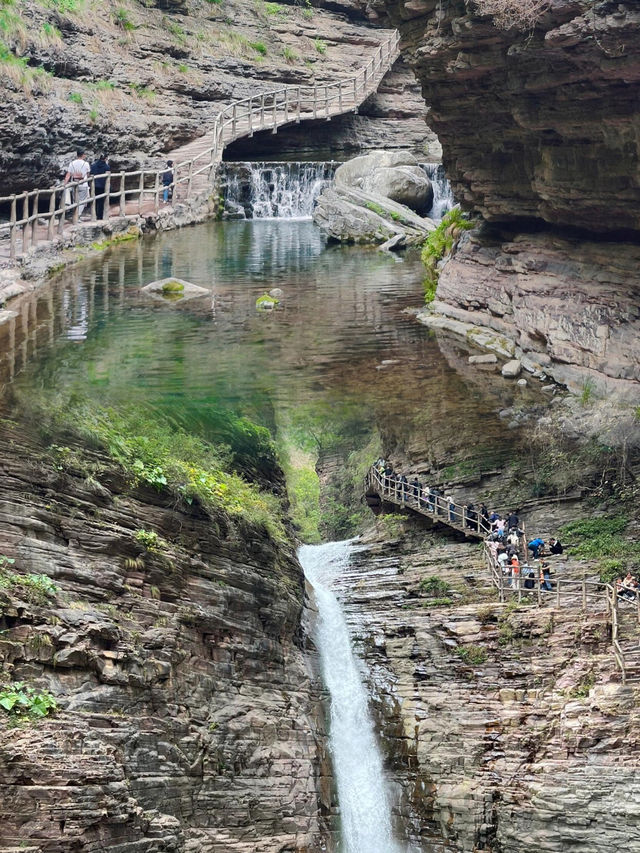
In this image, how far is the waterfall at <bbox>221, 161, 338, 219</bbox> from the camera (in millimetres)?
52281

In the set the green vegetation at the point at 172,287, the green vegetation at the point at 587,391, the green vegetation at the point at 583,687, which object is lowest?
the green vegetation at the point at 583,687

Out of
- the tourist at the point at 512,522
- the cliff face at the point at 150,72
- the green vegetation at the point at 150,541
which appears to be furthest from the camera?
the cliff face at the point at 150,72

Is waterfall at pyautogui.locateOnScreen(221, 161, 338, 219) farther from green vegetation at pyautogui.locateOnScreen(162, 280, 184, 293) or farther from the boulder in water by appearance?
green vegetation at pyautogui.locateOnScreen(162, 280, 184, 293)

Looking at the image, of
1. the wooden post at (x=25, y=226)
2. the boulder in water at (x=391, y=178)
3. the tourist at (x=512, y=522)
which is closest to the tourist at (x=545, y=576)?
the tourist at (x=512, y=522)

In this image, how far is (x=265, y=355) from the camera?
26312mm

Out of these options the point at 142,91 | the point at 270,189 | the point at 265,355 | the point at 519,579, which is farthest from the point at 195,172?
the point at 519,579

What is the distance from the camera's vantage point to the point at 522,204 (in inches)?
1228

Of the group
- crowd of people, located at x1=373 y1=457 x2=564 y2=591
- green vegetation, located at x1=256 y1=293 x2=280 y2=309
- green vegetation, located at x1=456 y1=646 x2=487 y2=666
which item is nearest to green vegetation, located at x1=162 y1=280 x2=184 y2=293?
green vegetation, located at x1=256 y1=293 x2=280 y2=309

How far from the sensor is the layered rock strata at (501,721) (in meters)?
20.1

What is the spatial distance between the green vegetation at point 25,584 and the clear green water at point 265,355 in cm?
597

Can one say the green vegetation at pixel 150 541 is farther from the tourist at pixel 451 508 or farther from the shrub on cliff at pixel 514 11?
the shrub on cliff at pixel 514 11

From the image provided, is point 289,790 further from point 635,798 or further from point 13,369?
point 13,369

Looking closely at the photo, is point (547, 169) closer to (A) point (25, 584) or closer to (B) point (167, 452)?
(B) point (167, 452)

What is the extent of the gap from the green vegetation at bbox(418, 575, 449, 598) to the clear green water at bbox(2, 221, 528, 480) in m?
3.70
